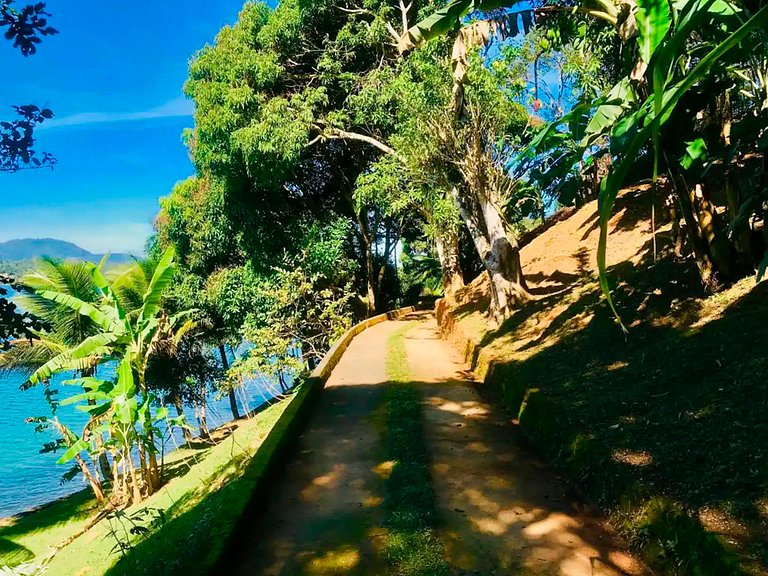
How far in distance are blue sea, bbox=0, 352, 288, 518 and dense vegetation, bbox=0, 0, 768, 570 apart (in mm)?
2189

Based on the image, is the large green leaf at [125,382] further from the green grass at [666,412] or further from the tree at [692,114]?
the tree at [692,114]

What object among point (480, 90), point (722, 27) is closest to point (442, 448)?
point (722, 27)

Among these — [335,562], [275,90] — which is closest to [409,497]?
[335,562]

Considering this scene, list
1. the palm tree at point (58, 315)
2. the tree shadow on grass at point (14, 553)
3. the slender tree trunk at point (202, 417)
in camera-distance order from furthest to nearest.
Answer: the slender tree trunk at point (202, 417), the palm tree at point (58, 315), the tree shadow on grass at point (14, 553)

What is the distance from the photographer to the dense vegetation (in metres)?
5.42

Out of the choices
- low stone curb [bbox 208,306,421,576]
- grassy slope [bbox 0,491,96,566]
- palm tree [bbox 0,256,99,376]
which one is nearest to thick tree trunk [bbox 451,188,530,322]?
low stone curb [bbox 208,306,421,576]

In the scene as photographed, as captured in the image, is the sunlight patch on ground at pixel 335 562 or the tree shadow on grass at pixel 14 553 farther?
the tree shadow on grass at pixel 14 553

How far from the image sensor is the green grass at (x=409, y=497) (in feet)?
11.7

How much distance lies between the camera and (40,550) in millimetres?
11398

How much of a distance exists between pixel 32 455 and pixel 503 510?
2813 cm

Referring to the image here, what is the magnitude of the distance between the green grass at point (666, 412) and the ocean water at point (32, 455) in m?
8.95

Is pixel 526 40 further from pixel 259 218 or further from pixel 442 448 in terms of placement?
pixel 442 448

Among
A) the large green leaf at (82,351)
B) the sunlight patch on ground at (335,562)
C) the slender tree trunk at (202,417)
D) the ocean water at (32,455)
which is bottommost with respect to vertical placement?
the ocean water at (32,455)

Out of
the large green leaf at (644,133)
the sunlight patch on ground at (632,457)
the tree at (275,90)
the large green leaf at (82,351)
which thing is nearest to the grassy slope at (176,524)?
the large green leaf at (82,351)
